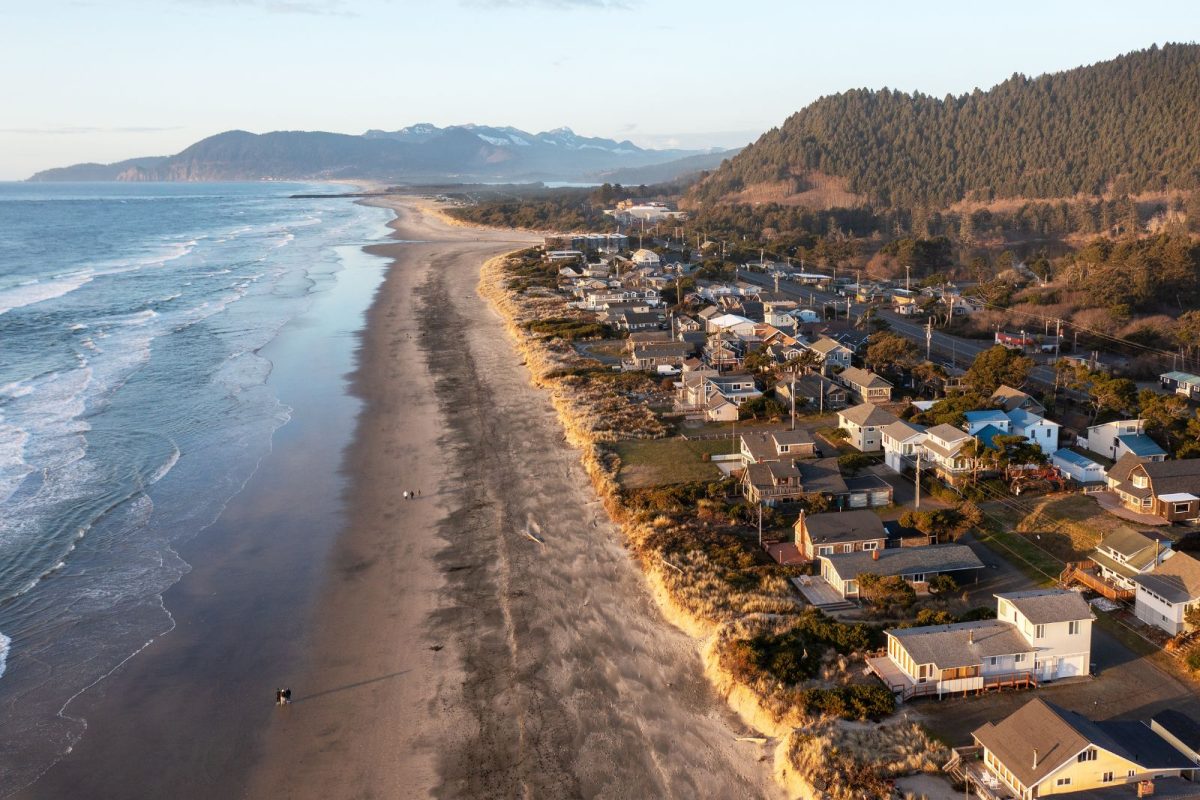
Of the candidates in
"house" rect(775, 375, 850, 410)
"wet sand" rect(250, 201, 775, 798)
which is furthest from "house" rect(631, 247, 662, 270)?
"wet sand" rect(250, 201, 775, 798)

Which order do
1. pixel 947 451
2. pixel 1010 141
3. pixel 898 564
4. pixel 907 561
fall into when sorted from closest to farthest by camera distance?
pixel 898 564, pixel 907 561, pixel 947 451, pixel 1010 141

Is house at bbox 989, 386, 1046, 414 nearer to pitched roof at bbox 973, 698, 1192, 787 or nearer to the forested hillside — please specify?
pitched roof at bbox 973, 698, 1192, 787

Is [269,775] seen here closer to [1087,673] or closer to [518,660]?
[518,660]

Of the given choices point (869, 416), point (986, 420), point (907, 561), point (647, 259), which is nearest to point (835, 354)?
point (869, 416)

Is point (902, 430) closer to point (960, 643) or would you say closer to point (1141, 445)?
point (1141, 445)

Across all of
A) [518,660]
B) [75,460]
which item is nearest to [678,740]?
[518,660]

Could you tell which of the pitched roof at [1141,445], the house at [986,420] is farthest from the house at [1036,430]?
the pitched roof at [1141,445]
